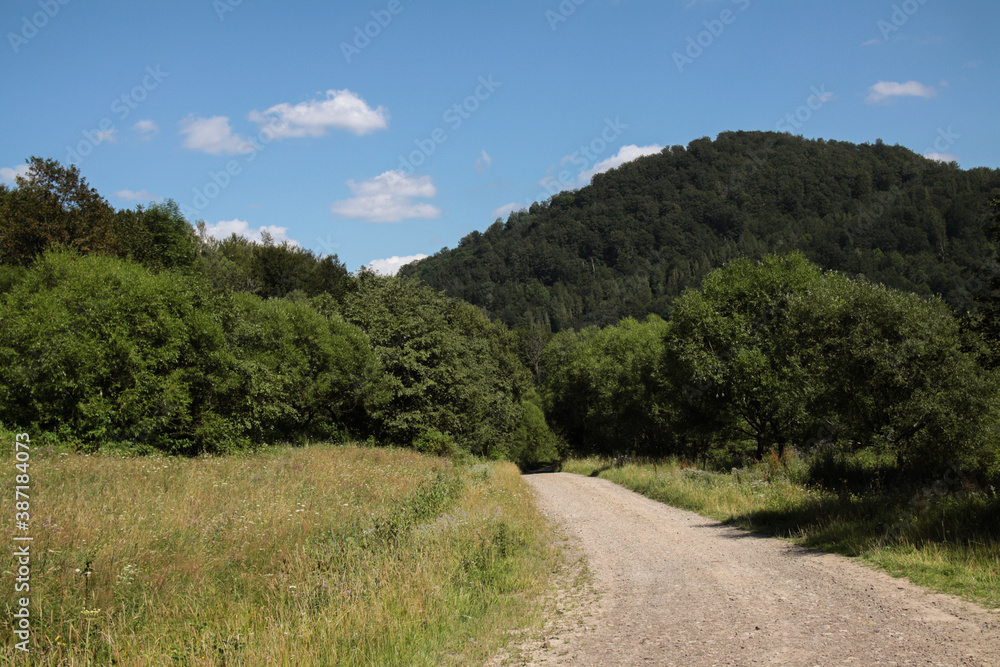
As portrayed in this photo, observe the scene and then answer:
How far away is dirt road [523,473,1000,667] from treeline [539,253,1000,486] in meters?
6.26

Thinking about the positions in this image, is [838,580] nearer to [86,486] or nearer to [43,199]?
[86,486]

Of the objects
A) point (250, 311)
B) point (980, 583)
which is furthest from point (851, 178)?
point (980, 583)

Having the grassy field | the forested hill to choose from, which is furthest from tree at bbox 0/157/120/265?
the forested hill

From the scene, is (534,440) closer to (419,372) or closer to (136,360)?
(419,372)

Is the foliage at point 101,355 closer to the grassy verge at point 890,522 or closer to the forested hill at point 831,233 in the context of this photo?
the grassy verge at point 890,522

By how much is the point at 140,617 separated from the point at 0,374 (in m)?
21.8

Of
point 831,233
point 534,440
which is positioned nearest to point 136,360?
point 534,440

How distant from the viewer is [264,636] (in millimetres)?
5531

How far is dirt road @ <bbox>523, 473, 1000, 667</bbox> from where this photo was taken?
527 centimetres

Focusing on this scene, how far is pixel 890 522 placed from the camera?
10.4 meters

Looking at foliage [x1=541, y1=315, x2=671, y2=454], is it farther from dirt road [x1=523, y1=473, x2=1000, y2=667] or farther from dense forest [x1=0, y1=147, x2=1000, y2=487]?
dirt road [x1=523, y1=473, x2=1000, y2=667]

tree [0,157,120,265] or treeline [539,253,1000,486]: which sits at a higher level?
tree [0,157,120,265]

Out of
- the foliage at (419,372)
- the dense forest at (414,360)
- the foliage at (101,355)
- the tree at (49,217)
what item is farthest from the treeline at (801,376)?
the tree at (49,217)

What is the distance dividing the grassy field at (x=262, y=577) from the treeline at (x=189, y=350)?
39.3ft
